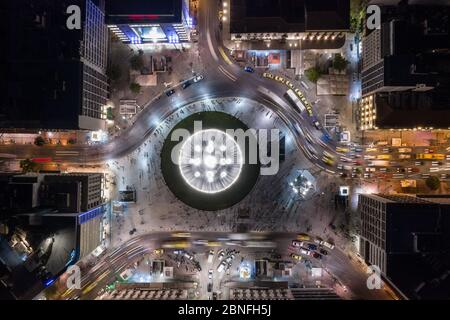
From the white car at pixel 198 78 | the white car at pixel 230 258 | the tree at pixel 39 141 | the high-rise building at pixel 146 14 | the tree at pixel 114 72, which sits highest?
the high-rise building at pixel 146 14

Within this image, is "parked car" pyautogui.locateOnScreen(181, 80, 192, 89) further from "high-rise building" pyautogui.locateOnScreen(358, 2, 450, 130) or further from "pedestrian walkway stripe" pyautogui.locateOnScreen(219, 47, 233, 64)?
"high-rise building" pyautogui.locateOnScreen(358, 2, 450, 130)

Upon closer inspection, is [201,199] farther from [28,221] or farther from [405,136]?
[405,136]

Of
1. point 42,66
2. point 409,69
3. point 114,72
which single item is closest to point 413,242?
point 409,69

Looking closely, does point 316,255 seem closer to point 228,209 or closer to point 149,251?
point 228,209

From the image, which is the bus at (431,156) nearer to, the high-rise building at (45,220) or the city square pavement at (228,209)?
the city square pavement at (228,209)

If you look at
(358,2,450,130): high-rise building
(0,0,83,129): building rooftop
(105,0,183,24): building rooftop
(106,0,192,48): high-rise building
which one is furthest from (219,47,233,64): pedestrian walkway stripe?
(358,2,450,130): high-rise building

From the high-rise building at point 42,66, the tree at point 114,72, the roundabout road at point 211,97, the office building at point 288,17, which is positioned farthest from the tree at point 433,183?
the high-rise building at point 42,66
